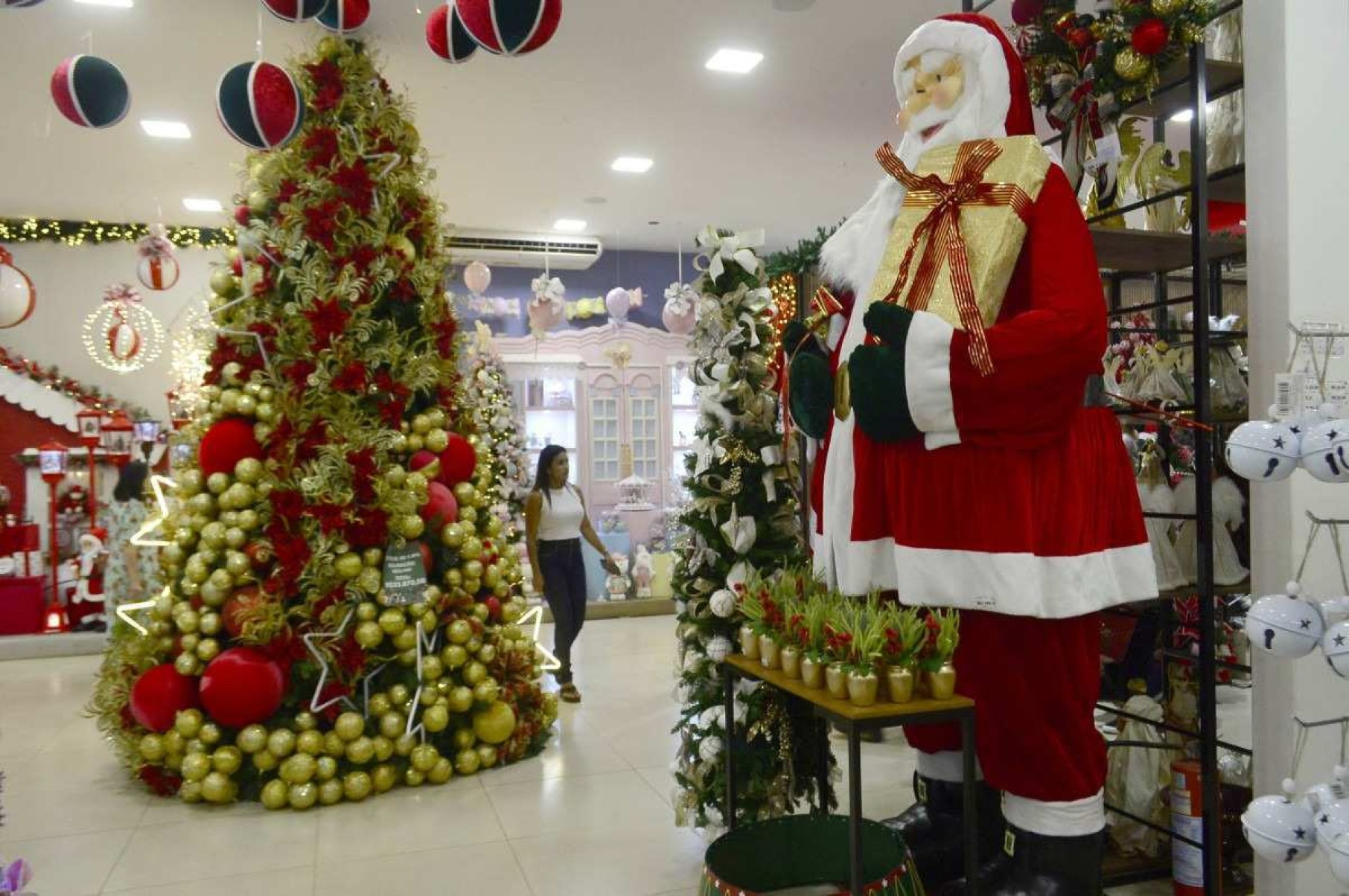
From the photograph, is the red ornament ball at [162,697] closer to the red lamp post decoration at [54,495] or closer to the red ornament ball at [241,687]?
the red ornament ball at [241,687]

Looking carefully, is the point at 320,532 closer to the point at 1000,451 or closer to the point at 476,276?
the point at 1000,451

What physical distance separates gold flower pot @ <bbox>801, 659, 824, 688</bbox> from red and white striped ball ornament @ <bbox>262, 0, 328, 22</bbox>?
2.59m

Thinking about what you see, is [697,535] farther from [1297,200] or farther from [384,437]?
[1297,200]

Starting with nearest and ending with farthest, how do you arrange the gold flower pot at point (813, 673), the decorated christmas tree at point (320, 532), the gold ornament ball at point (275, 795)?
the gold flower pot at point (813, 673) < the gold ornament ball at point (275, 795) < the decorated christmas tree at point (320, 532)

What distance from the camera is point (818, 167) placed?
7.26 m

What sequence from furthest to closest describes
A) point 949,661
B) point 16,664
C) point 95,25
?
1. point 16,664
2. point 95,25
3. point 949,661

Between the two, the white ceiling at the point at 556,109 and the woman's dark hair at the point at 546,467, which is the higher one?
the white ceiling at the point at 556,109

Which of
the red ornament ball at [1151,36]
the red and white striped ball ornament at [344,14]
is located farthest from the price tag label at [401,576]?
the red ornament ball at [1151,36]

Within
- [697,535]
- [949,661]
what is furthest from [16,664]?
[949,661]

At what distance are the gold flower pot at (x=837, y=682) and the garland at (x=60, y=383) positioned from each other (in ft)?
27.1

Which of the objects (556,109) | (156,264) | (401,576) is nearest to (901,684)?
(401,576)

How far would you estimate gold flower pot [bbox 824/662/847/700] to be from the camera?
1848mm

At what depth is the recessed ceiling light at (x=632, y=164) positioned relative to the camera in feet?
22.6

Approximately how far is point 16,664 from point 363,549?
15.4ft
